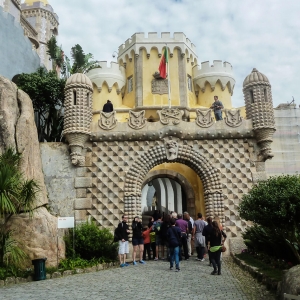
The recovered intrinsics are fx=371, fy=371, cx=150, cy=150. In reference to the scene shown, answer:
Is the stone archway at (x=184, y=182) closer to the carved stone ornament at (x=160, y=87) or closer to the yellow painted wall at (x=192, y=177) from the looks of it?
the yellow painted wall at (x=192, y=177)

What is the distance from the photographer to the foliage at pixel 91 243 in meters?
13.9

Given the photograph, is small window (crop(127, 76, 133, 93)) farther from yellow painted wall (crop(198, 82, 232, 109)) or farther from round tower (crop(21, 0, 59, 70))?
round tower (crop(21, 0, 59, 70))

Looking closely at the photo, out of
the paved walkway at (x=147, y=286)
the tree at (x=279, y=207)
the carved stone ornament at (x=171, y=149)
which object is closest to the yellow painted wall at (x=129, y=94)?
the carved stone ornament at (x=171, y=149)

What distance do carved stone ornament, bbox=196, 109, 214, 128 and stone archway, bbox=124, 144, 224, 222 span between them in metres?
1.30

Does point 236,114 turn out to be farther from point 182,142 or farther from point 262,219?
point 262,219

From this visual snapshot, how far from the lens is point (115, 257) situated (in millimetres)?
14648

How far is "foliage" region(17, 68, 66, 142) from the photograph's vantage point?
783 inches

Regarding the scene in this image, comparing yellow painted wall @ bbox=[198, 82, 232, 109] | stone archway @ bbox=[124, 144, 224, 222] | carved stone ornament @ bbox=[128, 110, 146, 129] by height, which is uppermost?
yellow painted wall @ bbox=[198, 82, 232, 109]

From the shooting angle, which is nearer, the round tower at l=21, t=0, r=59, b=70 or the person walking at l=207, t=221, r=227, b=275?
the person walking at l=207, t=221, r=227, b=275

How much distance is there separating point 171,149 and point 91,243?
554 cm

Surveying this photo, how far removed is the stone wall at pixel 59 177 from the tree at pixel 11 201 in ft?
12.6

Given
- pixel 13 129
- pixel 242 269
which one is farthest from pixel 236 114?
pixel 13 129

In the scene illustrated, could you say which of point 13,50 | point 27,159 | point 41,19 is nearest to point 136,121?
point 27,159

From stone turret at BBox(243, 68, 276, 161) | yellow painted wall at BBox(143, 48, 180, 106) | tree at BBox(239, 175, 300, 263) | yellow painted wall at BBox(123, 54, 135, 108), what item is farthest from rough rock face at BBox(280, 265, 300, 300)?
yellow painted wall at BBox(123, 54, 135, 108)
